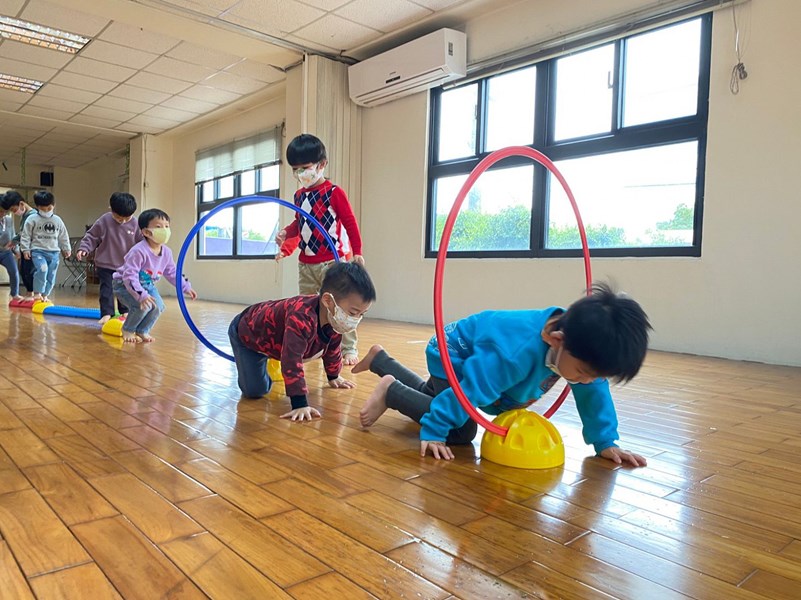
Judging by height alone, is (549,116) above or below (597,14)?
below

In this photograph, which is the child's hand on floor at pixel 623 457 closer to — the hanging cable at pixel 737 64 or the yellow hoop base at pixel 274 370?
the yellow hoop base at pixel 274 370

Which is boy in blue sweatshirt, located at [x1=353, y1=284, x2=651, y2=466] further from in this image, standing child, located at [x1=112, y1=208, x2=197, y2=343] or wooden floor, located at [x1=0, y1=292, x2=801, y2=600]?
standing child, located at [x1=112, y1=208, x2=197, y2=343]

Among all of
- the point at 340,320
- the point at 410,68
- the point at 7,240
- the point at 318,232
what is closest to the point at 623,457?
the point at 340,320

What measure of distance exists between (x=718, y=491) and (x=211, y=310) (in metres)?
6.15

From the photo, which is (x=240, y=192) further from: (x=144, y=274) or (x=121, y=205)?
(x=144, y=274)

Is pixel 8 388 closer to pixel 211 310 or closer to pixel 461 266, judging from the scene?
pixel 461 266

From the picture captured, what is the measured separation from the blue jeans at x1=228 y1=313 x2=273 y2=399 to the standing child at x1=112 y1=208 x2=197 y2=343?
4.90 feet

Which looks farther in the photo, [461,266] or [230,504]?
[461,266]

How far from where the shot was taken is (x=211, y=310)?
22.3ft

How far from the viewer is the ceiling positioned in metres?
4.92

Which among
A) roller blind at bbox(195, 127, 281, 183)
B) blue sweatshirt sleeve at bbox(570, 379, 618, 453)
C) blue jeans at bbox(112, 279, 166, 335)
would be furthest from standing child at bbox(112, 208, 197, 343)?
roller blind at bbox(195, 127, 281, 183)

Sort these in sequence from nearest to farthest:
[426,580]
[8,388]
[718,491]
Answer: [426,580] < [718,491] < [8,388]

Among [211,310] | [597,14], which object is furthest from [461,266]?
[211,310]

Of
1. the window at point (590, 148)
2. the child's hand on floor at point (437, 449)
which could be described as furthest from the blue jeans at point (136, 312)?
the child's hand on floor at point (437, 449)
